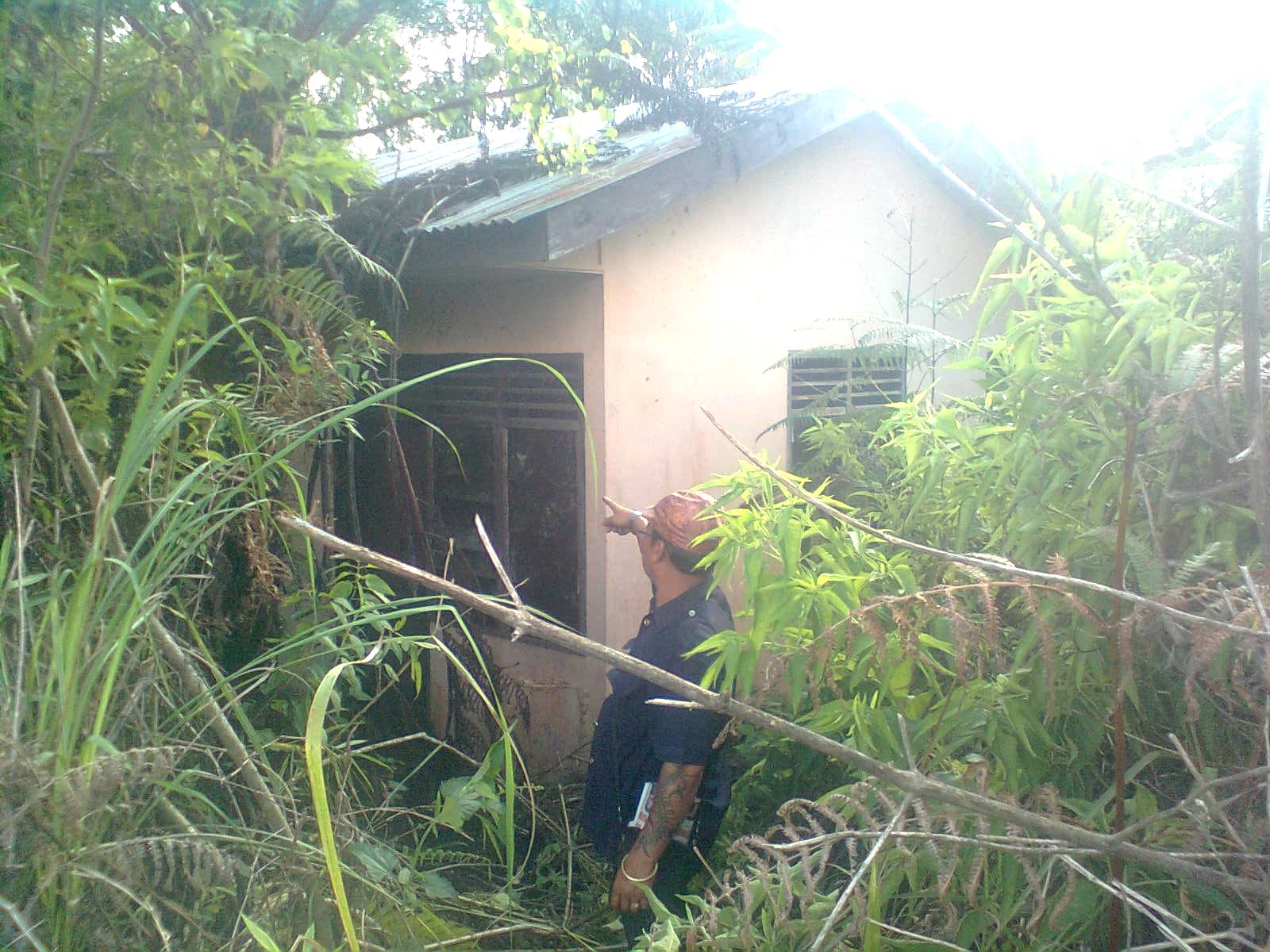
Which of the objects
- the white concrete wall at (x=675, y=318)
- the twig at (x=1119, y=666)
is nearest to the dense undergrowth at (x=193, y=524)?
the twig at (x=1119, y=666)

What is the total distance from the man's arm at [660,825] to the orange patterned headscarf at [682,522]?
0.66 metres

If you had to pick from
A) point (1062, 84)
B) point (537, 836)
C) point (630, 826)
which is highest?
point (1062, 84)

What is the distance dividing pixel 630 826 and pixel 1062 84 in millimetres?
2493

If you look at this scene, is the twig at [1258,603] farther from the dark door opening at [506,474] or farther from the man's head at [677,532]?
the dark door opening at [506,474]

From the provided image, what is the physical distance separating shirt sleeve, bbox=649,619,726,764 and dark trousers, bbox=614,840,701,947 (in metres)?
0.33

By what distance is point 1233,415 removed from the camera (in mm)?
1437

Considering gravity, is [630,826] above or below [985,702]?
below

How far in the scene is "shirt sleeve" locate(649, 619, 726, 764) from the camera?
3064mm

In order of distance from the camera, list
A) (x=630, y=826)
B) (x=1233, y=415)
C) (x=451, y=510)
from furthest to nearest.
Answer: (x=451, y=510)
(x=630, y=826)
(x=1233, y=415)

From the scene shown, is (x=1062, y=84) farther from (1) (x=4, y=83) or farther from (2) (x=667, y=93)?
(2) (x=667, y=93)

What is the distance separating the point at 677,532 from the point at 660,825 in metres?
0.87

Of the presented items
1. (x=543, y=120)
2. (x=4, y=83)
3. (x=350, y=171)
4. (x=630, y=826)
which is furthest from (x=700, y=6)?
(x=630, y=826)

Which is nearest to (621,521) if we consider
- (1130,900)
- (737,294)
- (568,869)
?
(568,869)

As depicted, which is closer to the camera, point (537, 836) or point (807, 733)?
point (807, 733)
